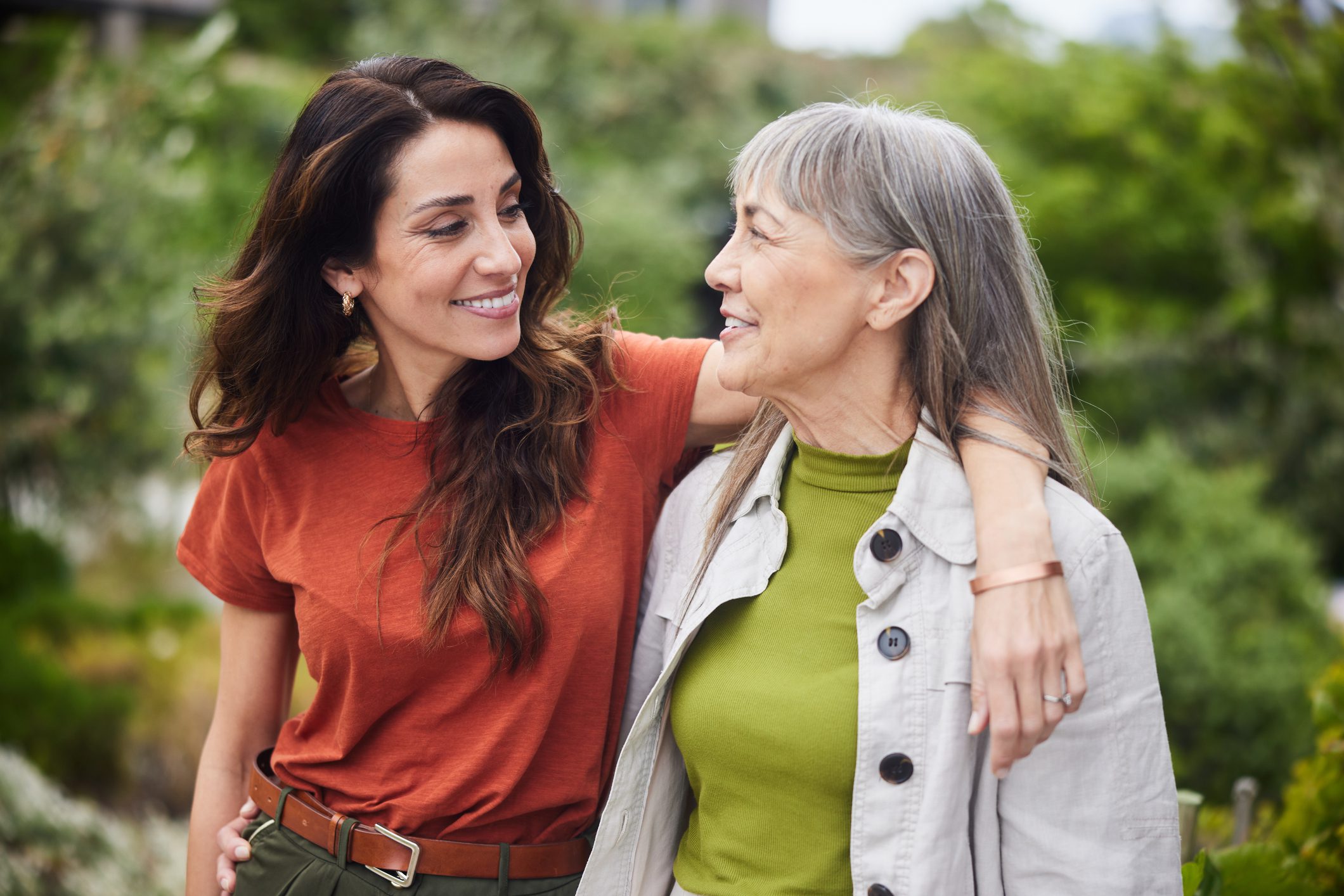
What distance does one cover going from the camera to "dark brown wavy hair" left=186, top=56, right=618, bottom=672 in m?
2.06

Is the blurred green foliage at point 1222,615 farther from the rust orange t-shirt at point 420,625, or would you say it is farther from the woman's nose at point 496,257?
the woman's nose at point 496,257

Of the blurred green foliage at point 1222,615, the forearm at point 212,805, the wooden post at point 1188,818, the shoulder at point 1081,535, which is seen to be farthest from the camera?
the blurred green foliage at point 1222,615

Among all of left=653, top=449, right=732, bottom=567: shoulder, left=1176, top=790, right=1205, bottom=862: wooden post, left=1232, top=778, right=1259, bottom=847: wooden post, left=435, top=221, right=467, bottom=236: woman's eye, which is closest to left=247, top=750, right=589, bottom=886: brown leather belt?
left=653, top=449, right=732, bottom=567: shoulder

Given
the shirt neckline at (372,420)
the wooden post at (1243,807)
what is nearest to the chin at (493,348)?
the shirt neckline at (372,420)

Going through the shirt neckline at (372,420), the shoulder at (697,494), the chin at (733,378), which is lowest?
the shoulder at (697,494)

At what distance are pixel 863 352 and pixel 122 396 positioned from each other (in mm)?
6047

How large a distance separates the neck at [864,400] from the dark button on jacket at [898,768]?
478mm

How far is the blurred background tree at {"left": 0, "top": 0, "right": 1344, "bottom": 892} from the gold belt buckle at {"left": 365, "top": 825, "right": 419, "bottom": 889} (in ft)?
3.54

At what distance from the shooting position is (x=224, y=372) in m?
2.26

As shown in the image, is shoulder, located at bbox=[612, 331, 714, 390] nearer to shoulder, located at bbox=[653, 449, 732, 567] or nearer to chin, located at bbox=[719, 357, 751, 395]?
shoulder, located at bbox=[653, 449, 732, 567]

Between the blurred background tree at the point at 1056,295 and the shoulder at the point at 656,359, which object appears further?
the blurred background tree at the point at 1056,295

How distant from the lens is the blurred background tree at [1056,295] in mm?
5113

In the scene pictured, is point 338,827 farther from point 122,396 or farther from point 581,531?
point 122,396

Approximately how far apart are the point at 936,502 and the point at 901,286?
0.33 m
